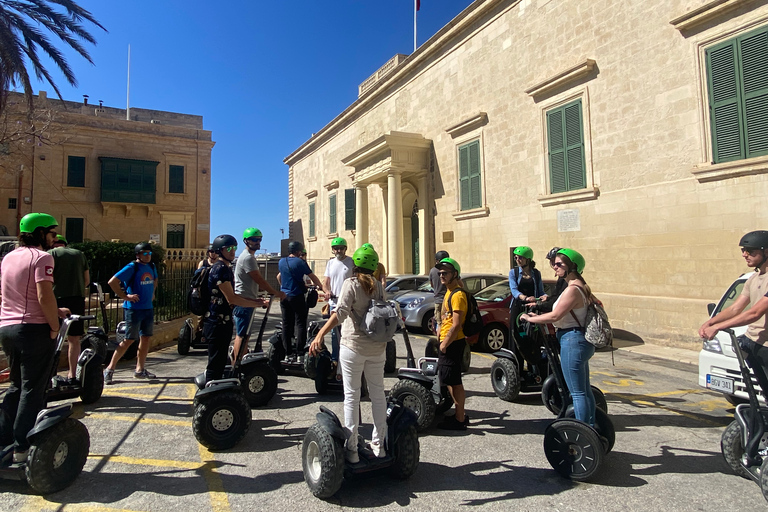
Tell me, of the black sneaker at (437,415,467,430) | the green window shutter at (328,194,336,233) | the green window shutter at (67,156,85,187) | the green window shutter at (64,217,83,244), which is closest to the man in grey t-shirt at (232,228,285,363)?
the black sneaker at (437,415,467,430)

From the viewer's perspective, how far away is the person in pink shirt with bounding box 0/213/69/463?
3035mm

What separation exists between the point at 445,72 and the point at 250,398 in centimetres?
1467

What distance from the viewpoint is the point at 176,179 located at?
92.1 ft

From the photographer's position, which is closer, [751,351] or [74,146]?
[751,351]

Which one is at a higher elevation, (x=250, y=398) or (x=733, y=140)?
(x=733, y=140)

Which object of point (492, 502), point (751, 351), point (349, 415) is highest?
point (751, 351)

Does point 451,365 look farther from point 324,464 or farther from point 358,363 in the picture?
point 324,464

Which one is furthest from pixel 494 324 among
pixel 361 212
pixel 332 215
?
pixel 332 215

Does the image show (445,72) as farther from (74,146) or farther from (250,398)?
(74,146)

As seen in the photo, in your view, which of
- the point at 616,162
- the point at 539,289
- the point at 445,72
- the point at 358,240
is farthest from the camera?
the point at 358,240

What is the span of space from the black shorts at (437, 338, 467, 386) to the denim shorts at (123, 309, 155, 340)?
4.07m

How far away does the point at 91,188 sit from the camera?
2594 cm

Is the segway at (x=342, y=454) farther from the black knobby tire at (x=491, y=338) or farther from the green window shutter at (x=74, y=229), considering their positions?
the green window shutter at (x=74, y=229)

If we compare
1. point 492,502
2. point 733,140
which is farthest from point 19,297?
point 733,140
